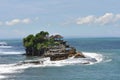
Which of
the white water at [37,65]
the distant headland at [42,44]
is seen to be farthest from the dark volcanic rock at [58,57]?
the distant headland at [42,44]

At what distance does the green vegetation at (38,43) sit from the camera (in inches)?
4660

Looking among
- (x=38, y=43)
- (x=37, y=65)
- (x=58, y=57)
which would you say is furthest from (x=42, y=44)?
(x=37, y=65)

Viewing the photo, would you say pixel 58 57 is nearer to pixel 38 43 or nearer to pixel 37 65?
pixel 37 65

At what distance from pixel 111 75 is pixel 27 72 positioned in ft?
55.2

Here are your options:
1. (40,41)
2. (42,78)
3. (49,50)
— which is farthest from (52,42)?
(42,78)

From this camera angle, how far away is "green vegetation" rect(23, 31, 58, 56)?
388ft

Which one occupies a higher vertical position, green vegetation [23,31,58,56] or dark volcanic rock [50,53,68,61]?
green vegetation [23,31,58,56]

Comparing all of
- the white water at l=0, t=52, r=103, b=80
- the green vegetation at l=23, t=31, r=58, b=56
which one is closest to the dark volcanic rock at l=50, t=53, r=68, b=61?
the white water at l=0, t=52, r=103, b=80

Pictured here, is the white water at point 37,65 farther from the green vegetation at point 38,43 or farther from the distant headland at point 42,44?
the green vegetation at point 38,43

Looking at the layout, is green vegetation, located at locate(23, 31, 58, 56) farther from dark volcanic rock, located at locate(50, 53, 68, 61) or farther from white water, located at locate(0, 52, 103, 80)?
white water, located at locate(0, 52, 103, 80)

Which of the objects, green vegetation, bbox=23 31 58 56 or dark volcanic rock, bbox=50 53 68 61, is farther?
green vegetation, bbox=23 31 58 56

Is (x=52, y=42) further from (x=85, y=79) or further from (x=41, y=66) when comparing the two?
(x=85, y=79)

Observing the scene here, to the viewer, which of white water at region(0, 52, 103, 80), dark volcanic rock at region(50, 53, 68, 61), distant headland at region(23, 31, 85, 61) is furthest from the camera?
distant headland at region(23, 31, 85, 61)

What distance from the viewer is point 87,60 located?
91.9 meters
